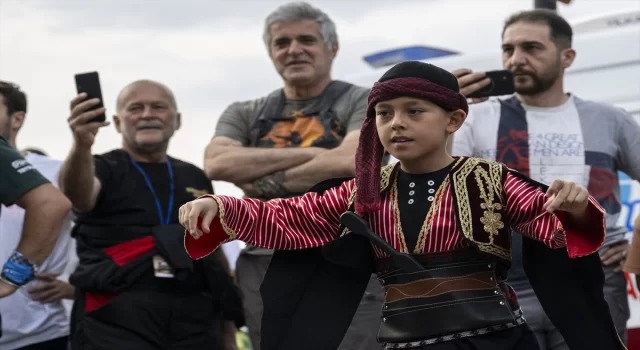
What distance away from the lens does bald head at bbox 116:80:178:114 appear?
5.44 metres

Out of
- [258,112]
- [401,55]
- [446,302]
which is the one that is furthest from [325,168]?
[401,55]

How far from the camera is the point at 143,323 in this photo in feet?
16.3

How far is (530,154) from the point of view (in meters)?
4.75

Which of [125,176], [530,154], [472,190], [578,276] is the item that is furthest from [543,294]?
[125,176]

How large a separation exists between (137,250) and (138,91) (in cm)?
87

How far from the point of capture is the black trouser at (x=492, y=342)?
338 cm

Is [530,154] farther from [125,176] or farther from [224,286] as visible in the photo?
[125,176]

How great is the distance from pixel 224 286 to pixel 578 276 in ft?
6.85

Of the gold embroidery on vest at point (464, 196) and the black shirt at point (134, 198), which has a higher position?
the gold embroidery on vest at point (464, 196)

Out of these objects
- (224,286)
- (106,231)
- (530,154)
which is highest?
(530,154)

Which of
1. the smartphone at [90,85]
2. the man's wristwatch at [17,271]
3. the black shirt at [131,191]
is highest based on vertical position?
the smartphone at [90,85]

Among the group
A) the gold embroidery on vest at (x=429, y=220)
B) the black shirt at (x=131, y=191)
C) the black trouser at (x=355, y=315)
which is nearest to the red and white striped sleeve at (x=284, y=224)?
the gold embroidery on vest at (x=429, y=220)

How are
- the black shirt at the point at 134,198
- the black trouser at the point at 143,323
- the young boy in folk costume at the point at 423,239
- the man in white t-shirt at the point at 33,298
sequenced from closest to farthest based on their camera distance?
the young boy in folk costume at the point at 423,239 → the black trouser at the point at 143,323 → the black shirt at the point at 134,198 → the man in white t-shirt at the point at 33,298

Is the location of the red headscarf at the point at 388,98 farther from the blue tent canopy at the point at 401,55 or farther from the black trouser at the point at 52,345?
the blue tent canopy at the point at 401,55
